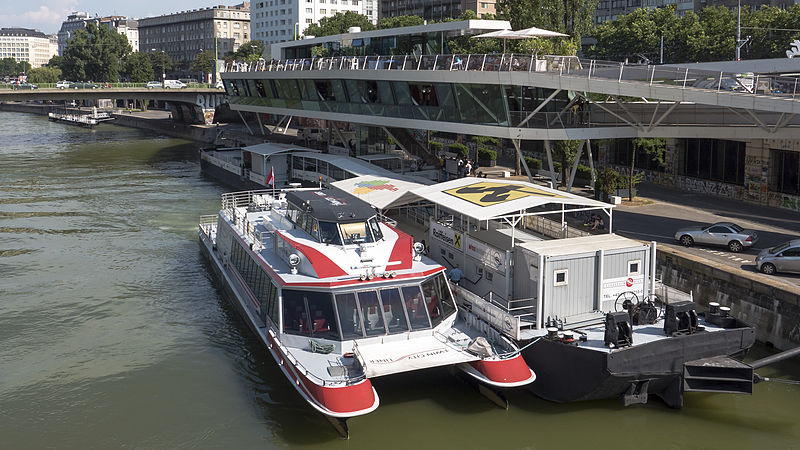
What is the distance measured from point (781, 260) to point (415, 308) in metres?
12.9

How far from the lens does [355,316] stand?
2061cm

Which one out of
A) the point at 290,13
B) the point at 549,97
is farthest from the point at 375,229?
the point at 290,13

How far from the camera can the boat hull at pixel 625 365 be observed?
758 inches

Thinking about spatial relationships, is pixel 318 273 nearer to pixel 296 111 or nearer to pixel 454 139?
pixel 296 111

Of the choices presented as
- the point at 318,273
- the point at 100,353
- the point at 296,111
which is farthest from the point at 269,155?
the point at 318,273

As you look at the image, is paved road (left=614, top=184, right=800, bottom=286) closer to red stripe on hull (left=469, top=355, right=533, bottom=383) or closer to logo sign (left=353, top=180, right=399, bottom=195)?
logo sign (left=353, top=180, right=399, bottom=195)

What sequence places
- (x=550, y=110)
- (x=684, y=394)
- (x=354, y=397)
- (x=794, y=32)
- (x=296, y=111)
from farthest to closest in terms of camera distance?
1. (x=794, y=32)
2. (x=296, y=111)
3. (x=550, y=110)
4. (x=684, y=394)
5. (x=354, y=397)

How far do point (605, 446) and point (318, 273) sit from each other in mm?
8464

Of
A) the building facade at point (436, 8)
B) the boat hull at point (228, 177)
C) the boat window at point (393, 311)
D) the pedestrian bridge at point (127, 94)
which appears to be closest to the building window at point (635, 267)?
the boat window at point (393, 311)

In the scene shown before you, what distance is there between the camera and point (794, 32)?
240 ft

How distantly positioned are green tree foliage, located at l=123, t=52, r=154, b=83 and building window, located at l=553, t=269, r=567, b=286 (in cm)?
14689

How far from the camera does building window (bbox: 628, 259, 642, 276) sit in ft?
73.5

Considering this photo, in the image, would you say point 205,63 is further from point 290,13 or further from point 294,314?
point 294,314

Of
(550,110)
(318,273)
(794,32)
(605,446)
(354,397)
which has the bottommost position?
(605,446)
